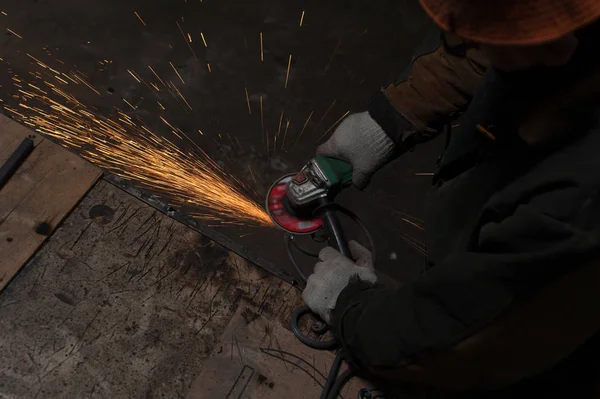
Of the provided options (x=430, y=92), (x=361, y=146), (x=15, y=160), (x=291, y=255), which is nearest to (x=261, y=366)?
(x=291, y=255)

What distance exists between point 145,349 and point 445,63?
1743 mm

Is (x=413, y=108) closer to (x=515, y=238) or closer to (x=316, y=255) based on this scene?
(x=316, y=255)

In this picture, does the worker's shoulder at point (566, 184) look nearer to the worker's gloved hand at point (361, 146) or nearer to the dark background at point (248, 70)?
the worker's gloved hand at point (361, 146)

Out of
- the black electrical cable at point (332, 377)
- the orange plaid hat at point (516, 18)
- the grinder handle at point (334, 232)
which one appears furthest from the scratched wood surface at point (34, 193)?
the orange plaid hat at point (516, 18)

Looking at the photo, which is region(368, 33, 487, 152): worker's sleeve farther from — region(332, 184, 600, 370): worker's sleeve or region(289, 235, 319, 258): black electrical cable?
region(332, 184, 600, 370): worker's sleeve

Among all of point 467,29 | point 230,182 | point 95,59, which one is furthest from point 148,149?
point 467,29

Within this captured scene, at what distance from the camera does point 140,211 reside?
7.70ft

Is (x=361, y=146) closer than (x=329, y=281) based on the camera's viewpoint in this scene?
No

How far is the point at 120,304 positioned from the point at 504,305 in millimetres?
1613

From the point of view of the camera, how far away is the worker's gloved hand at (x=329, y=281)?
2.01 m

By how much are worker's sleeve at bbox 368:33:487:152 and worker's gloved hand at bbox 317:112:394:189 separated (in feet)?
0.15

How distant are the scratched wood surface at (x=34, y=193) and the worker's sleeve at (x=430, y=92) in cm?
145

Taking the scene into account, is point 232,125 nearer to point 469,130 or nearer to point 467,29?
point 469,130

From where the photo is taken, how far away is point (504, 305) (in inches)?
44.6
